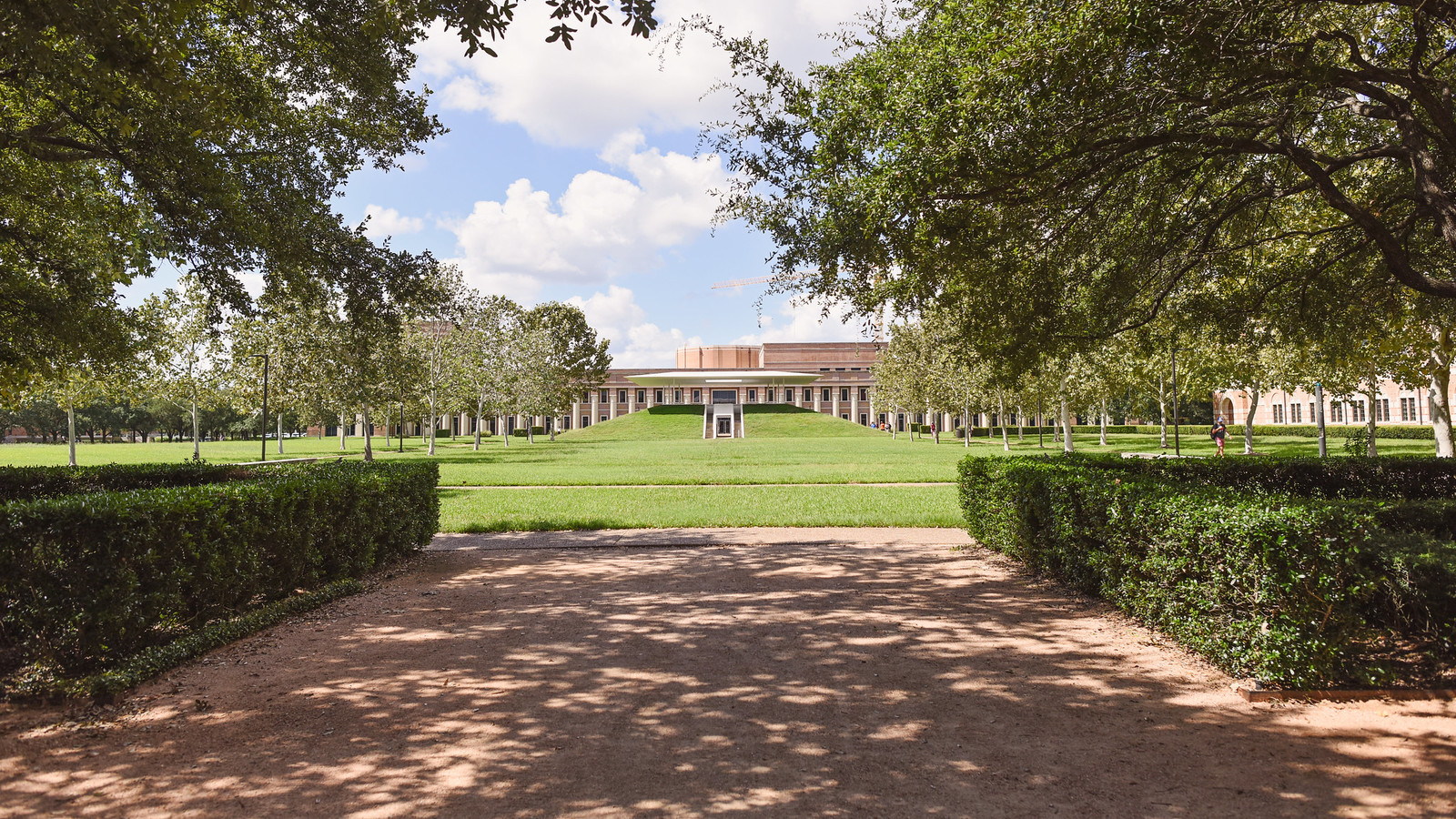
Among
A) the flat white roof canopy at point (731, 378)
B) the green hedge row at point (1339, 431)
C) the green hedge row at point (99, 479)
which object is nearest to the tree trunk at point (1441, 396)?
the green hedge row at point (1339, 431)

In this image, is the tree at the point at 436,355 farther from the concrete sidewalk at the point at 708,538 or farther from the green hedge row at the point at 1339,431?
the green hedge row at the point at 1339,431

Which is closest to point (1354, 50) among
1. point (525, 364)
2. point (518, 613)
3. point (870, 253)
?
point (870, 253)

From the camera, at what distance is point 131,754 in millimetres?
4133

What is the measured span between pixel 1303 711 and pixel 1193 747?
1.04 metres

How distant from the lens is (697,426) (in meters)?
70.1

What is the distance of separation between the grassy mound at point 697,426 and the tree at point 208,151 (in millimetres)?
48577

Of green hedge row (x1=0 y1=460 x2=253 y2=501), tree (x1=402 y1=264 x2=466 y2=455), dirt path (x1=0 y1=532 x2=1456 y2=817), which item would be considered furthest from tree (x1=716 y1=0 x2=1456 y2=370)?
tree (x1=402 y1=264 x2=466 y2=455)

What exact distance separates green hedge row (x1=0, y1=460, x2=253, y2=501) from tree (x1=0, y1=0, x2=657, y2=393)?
6.52 feet

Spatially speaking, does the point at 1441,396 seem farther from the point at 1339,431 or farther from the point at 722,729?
the point at 1339,431

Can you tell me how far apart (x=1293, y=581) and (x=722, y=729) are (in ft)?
12.0

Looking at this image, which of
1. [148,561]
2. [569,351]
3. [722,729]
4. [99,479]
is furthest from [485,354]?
[722,729]

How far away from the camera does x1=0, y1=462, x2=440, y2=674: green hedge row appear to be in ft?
16.8

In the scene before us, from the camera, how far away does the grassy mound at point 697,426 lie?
63688 millimetres

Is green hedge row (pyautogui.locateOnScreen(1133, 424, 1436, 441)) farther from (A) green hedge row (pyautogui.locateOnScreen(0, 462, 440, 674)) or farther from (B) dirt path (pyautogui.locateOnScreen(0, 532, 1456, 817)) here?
(A) green hedge row (pyautogui.locateOnScreen(0, 462, 440, 674))
